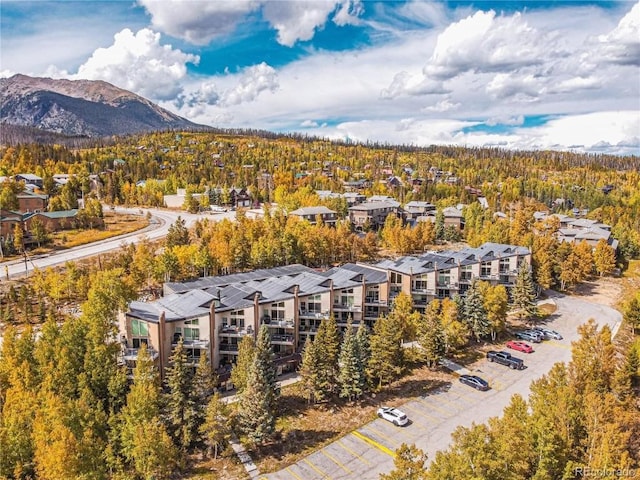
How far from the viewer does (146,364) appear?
29.5 meters

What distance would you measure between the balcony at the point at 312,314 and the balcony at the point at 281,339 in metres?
2.40

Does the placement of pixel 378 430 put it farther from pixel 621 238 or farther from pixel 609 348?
pixel 621 238

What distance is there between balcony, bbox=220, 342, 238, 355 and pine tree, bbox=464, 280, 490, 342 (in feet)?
77.5

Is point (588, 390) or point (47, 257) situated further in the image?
point (47, 257)

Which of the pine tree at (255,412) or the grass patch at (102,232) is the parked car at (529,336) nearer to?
the pine tree at (255,412)

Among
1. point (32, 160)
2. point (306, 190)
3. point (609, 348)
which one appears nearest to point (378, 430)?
point (609, 348)

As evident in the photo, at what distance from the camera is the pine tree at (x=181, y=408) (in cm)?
2845

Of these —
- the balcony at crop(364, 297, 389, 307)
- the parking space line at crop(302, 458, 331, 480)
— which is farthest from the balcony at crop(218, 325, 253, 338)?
the balcony at crop(364, 297, 389, 307)

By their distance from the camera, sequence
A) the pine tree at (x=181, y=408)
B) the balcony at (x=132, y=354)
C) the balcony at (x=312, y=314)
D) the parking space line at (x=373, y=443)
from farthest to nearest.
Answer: the balcony at (x=312, y=314) → the balcony at (x=132, y=354) → the pine tree at (x=181, y=408) → the parking space line at (x=373, y=443)

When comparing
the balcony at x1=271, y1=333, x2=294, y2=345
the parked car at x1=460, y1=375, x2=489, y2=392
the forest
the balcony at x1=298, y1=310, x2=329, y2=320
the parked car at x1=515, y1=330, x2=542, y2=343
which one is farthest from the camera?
the parked car at x1=515, y1=330, x2=542, y2=343

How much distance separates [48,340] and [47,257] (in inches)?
1482

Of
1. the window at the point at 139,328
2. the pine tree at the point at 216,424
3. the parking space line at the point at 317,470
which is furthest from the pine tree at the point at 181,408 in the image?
the parking space line at the point at 317,470

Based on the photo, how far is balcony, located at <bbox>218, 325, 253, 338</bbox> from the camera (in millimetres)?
37375

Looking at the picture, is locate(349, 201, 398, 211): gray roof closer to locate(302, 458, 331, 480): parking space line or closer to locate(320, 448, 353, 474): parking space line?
locate(320, 448, 353, 474): parking space line
